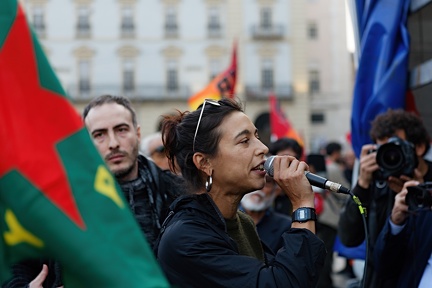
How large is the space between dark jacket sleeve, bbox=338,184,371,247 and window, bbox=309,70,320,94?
44217 millimetres

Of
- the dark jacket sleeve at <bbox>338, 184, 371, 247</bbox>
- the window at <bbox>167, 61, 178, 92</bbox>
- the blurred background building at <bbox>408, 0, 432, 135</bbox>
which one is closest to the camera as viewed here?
the dark jacket sleeve at <bbox>338, 184, 371, 247</bbox>

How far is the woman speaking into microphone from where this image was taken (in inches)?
92.8

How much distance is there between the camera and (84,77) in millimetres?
41469

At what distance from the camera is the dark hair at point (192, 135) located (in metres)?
2.65

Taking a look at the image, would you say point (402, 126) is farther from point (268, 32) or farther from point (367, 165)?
point (268, 32)

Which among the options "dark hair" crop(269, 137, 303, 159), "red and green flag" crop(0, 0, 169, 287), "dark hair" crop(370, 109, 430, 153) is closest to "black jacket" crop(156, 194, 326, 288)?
"red and green flag" crop(0, 0, 169, 287)

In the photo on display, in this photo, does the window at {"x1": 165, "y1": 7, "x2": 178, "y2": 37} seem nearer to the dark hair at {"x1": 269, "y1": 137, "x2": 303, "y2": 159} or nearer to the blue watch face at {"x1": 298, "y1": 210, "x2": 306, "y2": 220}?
the dark hair at {"x1": 269, "y1": 137, "x2": 303, "y2": 159}

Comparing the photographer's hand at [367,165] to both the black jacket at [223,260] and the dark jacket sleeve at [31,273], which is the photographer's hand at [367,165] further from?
the dark jacket sleeve at [31,273]

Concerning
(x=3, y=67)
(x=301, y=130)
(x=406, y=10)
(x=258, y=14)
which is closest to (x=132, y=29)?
(x=258, y=14)

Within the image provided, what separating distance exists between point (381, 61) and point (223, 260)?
2555 mm

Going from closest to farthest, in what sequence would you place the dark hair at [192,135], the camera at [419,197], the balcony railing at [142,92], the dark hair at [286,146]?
1. the dark hair at [192,135]
2. the camera at [419,197]
3. the dark hair at [286,146]
4. the balcony railing at [142,92]

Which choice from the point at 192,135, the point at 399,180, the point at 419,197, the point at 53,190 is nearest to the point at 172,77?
the point at 399,180

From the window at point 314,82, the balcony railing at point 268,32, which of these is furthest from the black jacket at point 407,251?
the window at point 314,82

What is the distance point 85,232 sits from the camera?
1.45 m
